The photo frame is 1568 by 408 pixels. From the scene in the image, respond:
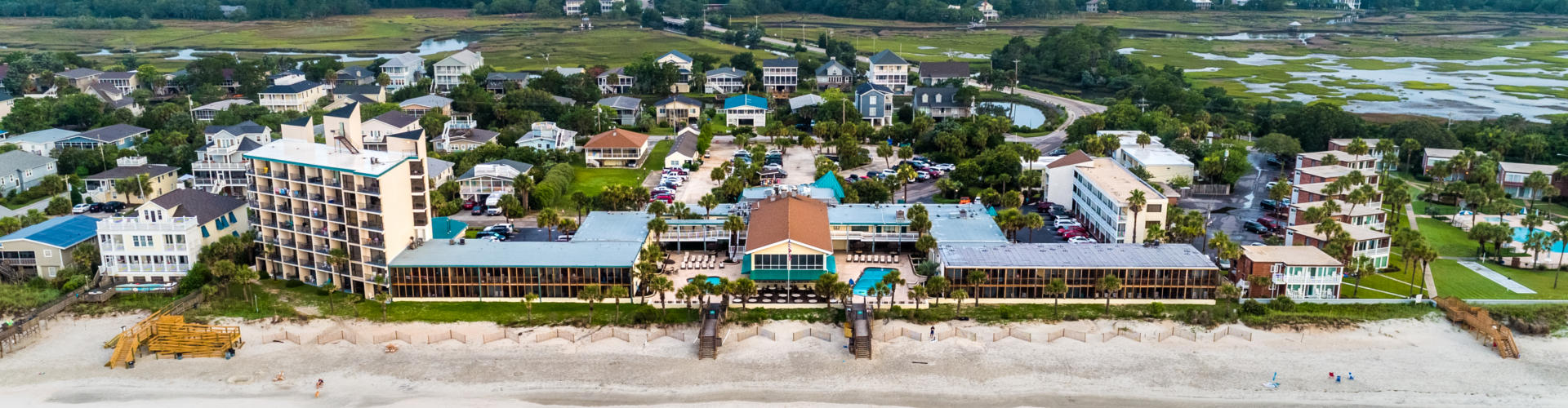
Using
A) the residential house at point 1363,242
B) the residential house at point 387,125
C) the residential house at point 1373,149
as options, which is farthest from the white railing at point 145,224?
the residential house at point 1373,149

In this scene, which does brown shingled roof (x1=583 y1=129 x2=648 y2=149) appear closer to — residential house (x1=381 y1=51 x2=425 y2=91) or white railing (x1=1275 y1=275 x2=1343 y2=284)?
residential house (x1=381 y1=51 x2=425 y2=91)


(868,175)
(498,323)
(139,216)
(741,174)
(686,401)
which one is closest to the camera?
(686,401)

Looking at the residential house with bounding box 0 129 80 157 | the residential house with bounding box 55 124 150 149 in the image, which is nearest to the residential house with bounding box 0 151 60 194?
the residential house with bounding box 55 124 150 149

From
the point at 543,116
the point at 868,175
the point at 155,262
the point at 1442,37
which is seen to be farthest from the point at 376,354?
the point at 1442,37

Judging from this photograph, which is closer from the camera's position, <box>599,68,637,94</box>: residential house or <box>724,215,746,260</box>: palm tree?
<box>724,215,746,260</box>: palm tree

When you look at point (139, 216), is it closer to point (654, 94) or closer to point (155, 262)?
point (155, 262)

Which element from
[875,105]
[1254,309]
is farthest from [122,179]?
[1254,309]
